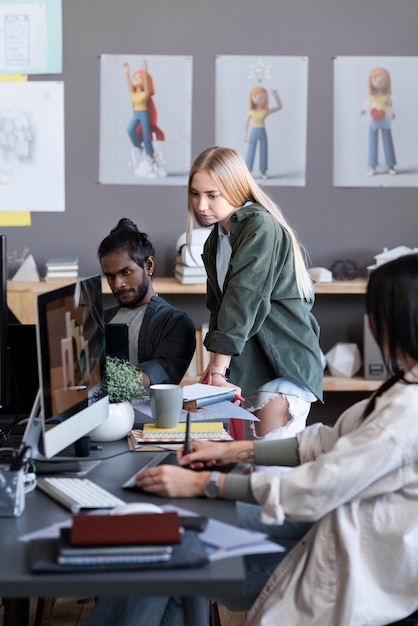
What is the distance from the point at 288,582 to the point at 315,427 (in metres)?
0.37

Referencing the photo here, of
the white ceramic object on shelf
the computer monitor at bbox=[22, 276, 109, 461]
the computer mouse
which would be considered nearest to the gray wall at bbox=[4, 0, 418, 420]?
the white ceramic object on shelf

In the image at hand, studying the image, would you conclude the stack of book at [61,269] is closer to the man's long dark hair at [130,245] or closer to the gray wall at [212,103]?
the gray wall at [212,103]

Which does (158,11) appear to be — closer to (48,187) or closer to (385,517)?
(48,187)

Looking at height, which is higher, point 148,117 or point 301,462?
point 148,117

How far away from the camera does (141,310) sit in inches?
106

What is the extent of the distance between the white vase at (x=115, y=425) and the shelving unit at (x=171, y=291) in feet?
6.81

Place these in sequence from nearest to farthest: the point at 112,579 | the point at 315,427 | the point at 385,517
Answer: the point at 112,579 < the point at 385,517 < the point at 315,427

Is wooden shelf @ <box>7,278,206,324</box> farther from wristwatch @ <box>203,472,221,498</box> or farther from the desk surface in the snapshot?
the desk surface

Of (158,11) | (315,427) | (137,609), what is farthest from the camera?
(158,11)

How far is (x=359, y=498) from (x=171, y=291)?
8.66 ft

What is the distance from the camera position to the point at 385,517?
152 cm

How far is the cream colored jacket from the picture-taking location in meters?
1.48

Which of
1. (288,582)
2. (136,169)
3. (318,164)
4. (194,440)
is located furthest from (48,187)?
(288,582)

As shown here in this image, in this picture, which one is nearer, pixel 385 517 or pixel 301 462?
pixel 385 517
